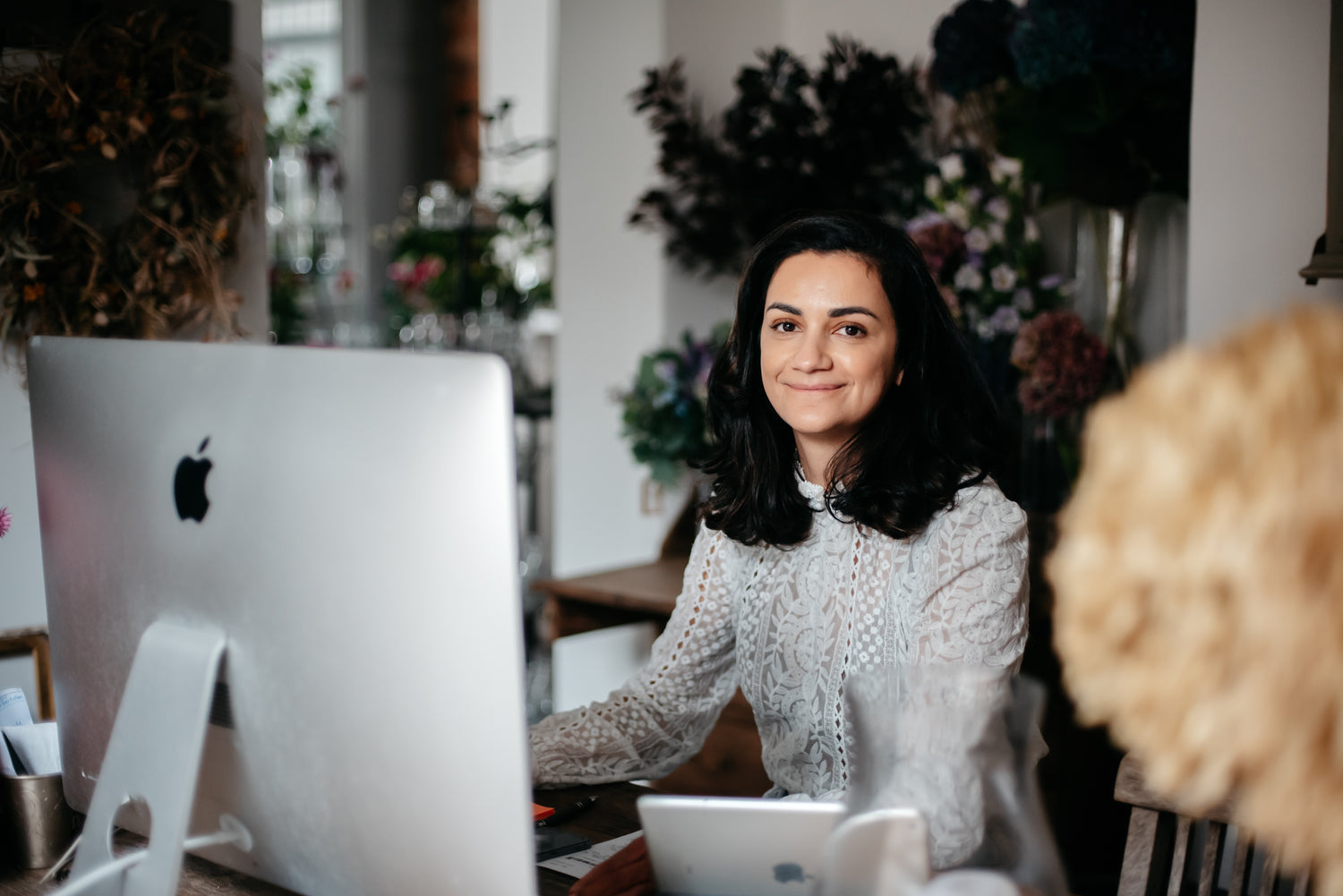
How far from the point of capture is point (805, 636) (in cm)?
146

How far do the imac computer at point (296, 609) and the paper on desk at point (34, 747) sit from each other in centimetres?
23

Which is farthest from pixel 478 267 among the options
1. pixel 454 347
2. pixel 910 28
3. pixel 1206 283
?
pixel 1206 283

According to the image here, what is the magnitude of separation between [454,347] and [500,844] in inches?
111

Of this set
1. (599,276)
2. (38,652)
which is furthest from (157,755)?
(599,276)

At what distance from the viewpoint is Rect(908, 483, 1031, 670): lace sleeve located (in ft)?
4.25

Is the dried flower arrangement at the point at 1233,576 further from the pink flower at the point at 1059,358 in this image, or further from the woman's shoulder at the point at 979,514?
the pink flower at the point at 1059,358

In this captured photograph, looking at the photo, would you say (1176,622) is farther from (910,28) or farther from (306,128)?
(306,128)

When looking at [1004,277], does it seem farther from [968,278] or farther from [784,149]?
[784,149]

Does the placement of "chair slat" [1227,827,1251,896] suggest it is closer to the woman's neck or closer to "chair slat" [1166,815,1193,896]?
"chair slat" [1166,815,1193,896]

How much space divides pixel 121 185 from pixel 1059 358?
5.33 ft

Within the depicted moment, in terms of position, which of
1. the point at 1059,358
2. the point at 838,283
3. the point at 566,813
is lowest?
the point at 566,813

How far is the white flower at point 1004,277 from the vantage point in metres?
2.30

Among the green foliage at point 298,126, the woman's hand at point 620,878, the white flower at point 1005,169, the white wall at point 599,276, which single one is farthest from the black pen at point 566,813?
the green foliage at point 298,126

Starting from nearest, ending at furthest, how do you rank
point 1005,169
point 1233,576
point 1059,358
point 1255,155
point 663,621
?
1. point 1233,576
2. point 1255,155
3. point 1059,358
4. point 1005,169
5. point 663,621
